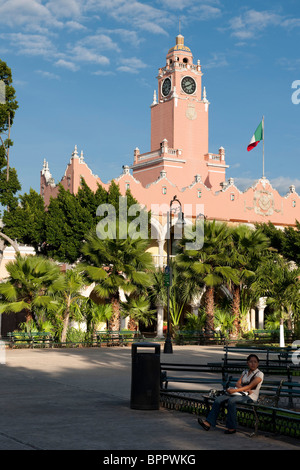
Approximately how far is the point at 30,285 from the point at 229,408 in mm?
19547

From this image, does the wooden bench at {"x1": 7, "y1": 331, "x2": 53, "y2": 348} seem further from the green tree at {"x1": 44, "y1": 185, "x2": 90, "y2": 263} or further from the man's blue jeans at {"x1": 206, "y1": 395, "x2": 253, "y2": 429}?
the man's blue jeans at {"x1": 206, "y1": 395, "x2": 253, "y2": 429}

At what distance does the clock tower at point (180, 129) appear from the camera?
50.8 metres

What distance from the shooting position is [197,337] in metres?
32.9

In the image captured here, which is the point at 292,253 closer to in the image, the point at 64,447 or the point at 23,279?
the point at 23,279

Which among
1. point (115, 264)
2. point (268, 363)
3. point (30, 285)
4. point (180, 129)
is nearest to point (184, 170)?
point (180, 129)

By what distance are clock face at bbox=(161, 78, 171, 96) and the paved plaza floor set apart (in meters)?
41.1

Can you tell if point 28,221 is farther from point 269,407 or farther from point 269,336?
point 269,407

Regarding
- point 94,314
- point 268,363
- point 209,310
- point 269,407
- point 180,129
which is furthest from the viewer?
point 180,129

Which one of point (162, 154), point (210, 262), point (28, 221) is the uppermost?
point (162, 154)

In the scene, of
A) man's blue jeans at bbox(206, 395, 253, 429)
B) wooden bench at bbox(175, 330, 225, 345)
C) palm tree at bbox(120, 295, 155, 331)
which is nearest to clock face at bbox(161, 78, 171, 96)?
palm tree at bbox(120, 295, 155, 331)

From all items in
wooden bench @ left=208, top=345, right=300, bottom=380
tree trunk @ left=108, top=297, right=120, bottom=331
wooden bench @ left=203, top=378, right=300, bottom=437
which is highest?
tree trunk @ left=108, top=297, right=120, bottom=331

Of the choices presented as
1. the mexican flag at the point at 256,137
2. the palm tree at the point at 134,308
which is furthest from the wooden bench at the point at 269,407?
the mexican flag at the point at 256,137

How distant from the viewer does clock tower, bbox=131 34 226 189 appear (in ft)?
167
